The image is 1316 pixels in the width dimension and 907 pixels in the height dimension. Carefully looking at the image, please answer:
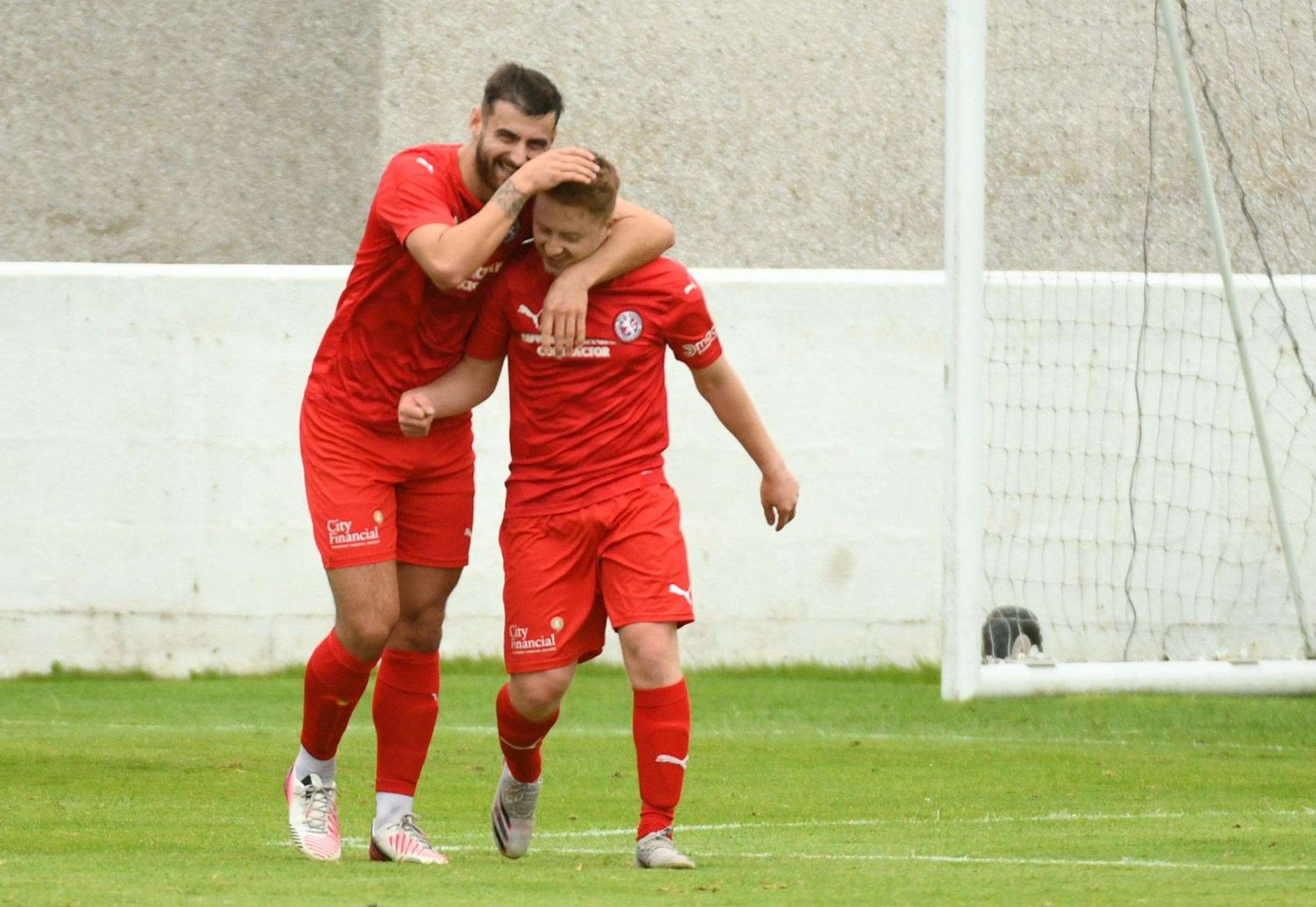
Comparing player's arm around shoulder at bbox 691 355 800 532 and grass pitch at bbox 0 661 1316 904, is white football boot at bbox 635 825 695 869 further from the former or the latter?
player's arm around shoulder at bbox 691 355 800 532

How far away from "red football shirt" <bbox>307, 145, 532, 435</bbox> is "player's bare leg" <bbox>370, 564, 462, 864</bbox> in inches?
15.8

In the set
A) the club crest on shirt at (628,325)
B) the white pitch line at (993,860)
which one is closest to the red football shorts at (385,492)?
the club crest on shirt at (628,325)

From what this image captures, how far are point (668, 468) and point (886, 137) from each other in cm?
293

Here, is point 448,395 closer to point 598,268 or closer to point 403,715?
point 598,268

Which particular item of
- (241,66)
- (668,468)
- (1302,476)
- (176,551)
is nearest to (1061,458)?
(1302,476)

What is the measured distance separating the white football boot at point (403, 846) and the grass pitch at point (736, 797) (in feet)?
0.37

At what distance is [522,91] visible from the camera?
4.70m

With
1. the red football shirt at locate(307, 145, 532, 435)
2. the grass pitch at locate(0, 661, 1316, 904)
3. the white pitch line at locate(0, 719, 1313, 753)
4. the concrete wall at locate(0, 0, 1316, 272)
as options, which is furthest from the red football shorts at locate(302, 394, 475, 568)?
the concrete wall at locate(0, 0, 1316, 272)

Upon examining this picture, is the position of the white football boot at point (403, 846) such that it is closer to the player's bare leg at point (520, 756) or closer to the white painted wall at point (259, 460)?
the player's bare leg at point (520, 756)

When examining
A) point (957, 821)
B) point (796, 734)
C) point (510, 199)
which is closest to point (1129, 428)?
point (796, 734)

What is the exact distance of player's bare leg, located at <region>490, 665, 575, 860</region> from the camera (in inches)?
192

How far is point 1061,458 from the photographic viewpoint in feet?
33.1

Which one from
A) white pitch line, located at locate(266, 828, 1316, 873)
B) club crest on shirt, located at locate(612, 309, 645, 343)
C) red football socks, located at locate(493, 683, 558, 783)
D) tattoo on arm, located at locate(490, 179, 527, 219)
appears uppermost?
tattoo on arm, located at locate(490, 179, 527, 219)

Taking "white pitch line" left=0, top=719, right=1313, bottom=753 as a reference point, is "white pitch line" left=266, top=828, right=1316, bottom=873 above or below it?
above
